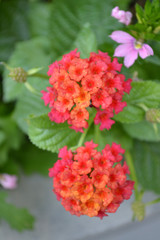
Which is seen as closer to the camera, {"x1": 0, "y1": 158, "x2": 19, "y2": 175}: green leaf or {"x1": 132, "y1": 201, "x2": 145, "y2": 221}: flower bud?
{"x1": 132, "y1": 201, "x2": 145, "y2": 221}: flower bud

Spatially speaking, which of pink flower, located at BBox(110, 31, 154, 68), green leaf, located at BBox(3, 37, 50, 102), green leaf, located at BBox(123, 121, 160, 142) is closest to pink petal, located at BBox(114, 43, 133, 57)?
pink flower, located at BBox(110, 31, 154, 68)

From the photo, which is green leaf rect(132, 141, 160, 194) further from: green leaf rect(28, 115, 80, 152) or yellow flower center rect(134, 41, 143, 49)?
Answer: yellow flower center rect(134, 41, 143, 49)

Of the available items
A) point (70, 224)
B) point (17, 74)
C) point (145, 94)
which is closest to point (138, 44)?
point (145, 94)

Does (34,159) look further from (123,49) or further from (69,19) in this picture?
(123,49)

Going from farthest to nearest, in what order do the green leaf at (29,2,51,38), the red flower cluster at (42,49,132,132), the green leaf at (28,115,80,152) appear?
the green leaf at (29,2,51,38)
the green leaf at (28,115,80,152)
the red flower cluster at (42,49,132,132)

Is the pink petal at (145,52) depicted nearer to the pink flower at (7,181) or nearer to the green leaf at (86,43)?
the green leaf at (86,43)

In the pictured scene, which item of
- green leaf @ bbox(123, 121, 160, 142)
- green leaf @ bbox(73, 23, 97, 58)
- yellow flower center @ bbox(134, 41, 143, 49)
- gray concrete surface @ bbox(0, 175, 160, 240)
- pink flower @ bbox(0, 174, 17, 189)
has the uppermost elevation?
yellow flower center @ bbox(134, 41, 143, 49)

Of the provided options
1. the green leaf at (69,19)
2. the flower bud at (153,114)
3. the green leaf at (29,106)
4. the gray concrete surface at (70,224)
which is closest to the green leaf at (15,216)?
the gray concrete surface at (70,224)
